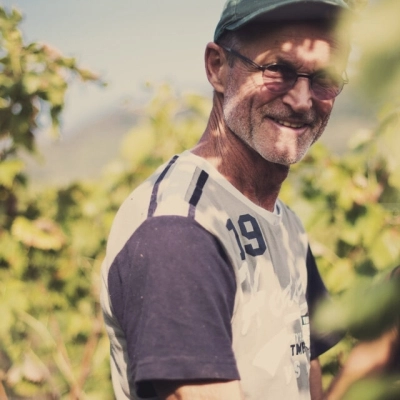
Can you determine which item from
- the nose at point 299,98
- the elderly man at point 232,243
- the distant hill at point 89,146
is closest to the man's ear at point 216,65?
the elderly man at point 232,243

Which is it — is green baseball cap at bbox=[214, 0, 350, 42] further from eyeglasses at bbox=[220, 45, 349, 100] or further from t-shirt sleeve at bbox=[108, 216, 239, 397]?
t-shirt sleeve at bbox=[108, 216, 239, 397]

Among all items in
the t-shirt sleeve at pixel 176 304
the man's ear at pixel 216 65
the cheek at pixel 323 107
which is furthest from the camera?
the man's ear at pixel 216 65

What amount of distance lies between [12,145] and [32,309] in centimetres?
114

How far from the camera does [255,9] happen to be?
1735mm

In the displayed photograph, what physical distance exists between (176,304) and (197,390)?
0.18 m

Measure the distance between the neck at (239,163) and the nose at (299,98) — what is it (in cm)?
19

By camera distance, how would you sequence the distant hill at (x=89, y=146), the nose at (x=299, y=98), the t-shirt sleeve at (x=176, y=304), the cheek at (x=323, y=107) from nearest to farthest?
the t-shirt sleeve at (x=176, y=304), the nose at (x=299, y=98), the cheek at (x=323, y=107), the distant hill at (x=89, y=146)

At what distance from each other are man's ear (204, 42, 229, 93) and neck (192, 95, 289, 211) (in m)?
0.07

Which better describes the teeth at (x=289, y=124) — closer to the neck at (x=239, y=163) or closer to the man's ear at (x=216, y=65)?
the neck at (x=239, y=163)

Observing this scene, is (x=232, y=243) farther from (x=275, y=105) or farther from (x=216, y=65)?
(x=216, y=65)

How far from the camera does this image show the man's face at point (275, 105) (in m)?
1.74

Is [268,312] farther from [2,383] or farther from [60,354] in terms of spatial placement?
[2,383]

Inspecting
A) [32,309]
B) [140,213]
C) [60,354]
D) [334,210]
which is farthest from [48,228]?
[140,213]

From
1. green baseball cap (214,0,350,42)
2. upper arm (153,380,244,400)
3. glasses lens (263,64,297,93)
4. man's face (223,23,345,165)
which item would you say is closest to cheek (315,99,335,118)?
man's face (223,23,345,165)
